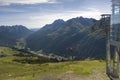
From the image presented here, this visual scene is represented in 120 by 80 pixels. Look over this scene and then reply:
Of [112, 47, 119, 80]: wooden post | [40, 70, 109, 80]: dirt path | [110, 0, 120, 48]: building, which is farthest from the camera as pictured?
[112, 47, 119, 80]: wooden post

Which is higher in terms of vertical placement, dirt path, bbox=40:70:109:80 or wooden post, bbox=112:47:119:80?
wooden post, bbox=112:47:119:80

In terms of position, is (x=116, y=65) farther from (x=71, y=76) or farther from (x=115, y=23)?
(x=71, y=76)

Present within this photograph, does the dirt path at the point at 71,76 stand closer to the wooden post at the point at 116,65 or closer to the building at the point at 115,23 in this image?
the wooden post at the point at 116,65

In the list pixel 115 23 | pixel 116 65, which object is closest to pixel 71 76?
pixel 116 65

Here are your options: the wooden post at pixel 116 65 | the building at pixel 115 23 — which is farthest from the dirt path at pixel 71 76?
the building at pixel 115 23

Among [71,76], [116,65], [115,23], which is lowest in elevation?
[71,76]

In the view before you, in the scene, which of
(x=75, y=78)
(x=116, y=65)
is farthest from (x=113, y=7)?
(x=75, y=78)

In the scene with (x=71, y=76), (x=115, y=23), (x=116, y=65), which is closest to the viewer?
(x=115, y=23)

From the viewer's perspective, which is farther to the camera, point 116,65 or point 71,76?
point 116,65

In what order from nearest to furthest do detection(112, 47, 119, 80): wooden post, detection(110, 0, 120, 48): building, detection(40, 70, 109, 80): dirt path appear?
detection(110, 0, 120, 48): building, detection(40, 70, 109, 80): dirt path, detection(112, 47, 119, 80): wooden post

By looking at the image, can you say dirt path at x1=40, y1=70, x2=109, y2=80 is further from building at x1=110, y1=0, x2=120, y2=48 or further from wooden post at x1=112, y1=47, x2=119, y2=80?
building at x1=110, y1=0, x2=120, y2=48

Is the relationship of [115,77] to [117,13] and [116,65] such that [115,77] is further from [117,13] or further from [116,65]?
[117,13]

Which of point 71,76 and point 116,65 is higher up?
point 116,65

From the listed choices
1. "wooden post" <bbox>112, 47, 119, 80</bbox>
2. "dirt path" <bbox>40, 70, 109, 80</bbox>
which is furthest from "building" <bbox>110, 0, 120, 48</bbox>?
"dirt path" <bbox>40, 70, 109, 80</bbox>
